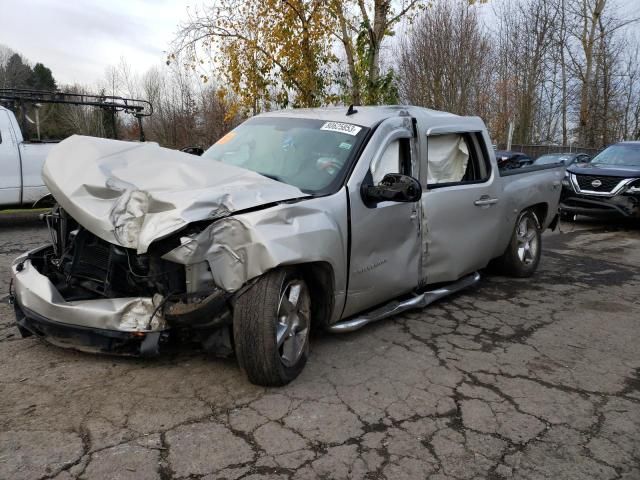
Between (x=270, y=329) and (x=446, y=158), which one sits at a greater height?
(x=446, y=158)

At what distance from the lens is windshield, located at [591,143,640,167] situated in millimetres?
11734

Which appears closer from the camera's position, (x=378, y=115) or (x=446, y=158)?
(x=378, y=115)

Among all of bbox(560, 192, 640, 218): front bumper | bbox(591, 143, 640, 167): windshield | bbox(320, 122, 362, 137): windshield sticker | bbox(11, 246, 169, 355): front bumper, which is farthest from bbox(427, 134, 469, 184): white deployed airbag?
bbox(591, 143, 640, 167): windshield

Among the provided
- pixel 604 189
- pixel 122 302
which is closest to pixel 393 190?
pixel 122 302

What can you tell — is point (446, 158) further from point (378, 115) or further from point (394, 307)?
point (394, 307)

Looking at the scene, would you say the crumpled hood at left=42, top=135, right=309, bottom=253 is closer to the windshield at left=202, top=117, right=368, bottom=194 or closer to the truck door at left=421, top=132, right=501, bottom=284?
the windshield at left=202, top=117, right=368, bottom=194

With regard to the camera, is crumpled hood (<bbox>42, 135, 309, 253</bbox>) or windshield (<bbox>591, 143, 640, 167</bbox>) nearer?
crumpled hood (<bbox>42, 135, 309, 253</bbox>)

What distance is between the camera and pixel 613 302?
5637 millimetres

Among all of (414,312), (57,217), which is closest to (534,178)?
(414,312)

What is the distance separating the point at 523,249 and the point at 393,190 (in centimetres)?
305

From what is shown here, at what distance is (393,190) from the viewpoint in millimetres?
3822

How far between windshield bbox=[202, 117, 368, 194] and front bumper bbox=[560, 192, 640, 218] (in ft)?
27.3

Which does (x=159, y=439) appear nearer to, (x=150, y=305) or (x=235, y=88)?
(x=150, y=305)

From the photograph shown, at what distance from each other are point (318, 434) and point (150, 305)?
46.7 inches
